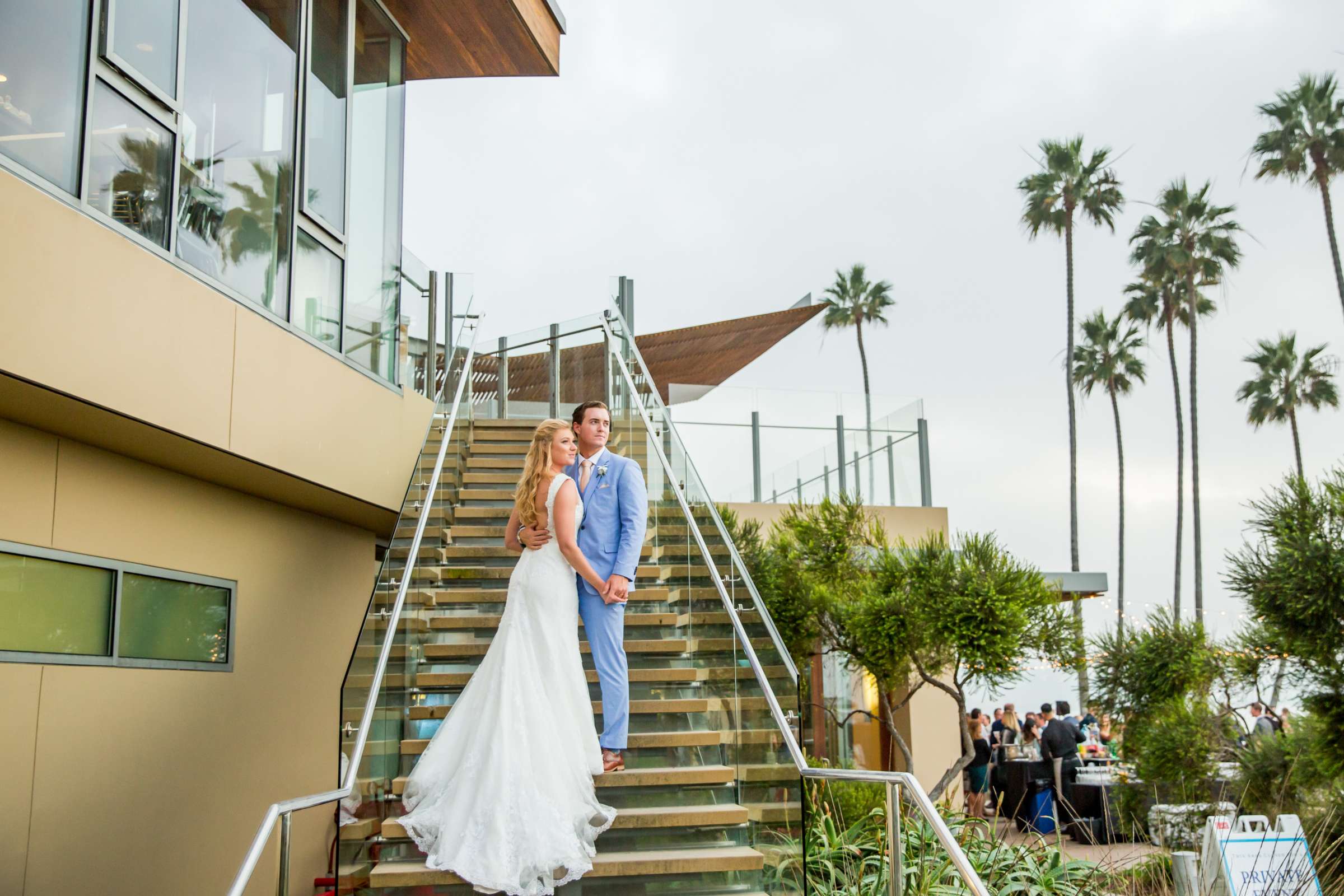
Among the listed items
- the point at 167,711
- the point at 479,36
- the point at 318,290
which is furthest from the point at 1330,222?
the point at 167,711

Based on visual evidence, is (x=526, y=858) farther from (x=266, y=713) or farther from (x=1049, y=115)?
(x=1049, y=115)

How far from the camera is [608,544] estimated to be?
239 inches

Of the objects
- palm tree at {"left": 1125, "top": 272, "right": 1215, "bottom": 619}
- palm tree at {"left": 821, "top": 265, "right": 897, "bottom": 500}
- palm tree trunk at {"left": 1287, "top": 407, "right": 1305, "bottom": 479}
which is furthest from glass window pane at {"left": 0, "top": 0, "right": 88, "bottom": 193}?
palm tree trunk at {"left": 1287, "top": 407, "right": 1305, "bottom": 479}

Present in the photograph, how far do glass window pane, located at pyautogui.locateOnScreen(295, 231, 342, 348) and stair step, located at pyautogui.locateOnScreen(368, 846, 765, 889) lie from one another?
4434mm

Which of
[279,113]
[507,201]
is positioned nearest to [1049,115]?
[507,201]

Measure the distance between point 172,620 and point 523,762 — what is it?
3355 mm

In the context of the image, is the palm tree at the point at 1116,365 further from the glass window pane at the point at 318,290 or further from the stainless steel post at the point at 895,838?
the stainless steel post at the point at 895,838

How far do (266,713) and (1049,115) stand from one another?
47.4 m

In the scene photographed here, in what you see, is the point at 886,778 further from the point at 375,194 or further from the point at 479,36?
the point at 479,36

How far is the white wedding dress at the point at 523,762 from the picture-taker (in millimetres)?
4785

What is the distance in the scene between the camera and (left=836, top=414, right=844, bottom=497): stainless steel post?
1658cm

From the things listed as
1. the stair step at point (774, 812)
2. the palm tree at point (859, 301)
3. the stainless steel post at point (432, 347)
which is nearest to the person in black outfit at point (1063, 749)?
the stainless steel post at point (432, 347)

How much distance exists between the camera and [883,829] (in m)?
6.76

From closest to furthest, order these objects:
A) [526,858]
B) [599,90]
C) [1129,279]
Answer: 1. [526,858]
2. [1129,279]
3. [599,90]
